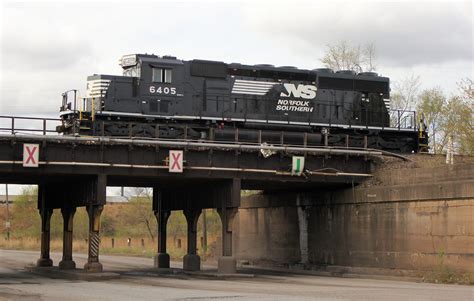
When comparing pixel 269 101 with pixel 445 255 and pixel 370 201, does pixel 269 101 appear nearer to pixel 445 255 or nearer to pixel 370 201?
pixel 370 201

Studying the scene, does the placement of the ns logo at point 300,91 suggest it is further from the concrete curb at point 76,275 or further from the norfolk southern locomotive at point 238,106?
the concrete curb at point 76,275

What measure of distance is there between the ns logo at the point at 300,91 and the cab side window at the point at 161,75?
6.98 metres

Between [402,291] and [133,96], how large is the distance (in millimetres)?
18617

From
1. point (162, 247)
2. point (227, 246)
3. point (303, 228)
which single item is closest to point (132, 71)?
point (227, 246)

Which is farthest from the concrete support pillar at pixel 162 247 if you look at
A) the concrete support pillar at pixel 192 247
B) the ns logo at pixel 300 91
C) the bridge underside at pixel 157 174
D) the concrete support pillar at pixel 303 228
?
the ns logo at pixel 300 91

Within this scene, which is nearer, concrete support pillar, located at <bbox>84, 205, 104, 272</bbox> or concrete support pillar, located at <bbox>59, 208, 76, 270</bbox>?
concrete support pillar, located at <bbox>84, 205, 104, 272</bbox>

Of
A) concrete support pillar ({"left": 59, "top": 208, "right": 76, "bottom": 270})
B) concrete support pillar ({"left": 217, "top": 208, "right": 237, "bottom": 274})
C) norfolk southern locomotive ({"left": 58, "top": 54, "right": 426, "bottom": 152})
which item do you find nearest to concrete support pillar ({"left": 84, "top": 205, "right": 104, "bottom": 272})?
norfolk southern locomotive ({"left": 58, "top": 54, "right": 426, "bottom": 152})

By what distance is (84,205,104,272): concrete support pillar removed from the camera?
1329 inches

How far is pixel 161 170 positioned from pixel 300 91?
36.3ft

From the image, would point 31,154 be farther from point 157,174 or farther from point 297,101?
point 297,101

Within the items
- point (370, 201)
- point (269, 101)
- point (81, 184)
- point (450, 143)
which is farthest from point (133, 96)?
point (450, 143)

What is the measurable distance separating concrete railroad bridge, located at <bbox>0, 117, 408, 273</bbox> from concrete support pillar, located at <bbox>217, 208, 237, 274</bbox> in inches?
2.0

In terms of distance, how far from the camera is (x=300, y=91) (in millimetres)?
41688

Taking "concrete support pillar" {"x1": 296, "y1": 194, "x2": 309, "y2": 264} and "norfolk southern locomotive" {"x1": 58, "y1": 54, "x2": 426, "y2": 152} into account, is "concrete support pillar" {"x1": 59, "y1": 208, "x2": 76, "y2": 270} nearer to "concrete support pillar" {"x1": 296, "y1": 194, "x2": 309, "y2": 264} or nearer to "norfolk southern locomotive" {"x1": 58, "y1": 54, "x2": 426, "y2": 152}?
"norfolk southern locomotive" {"x1": 58, "y1": 54, "x2": 426, "y2": 152}
